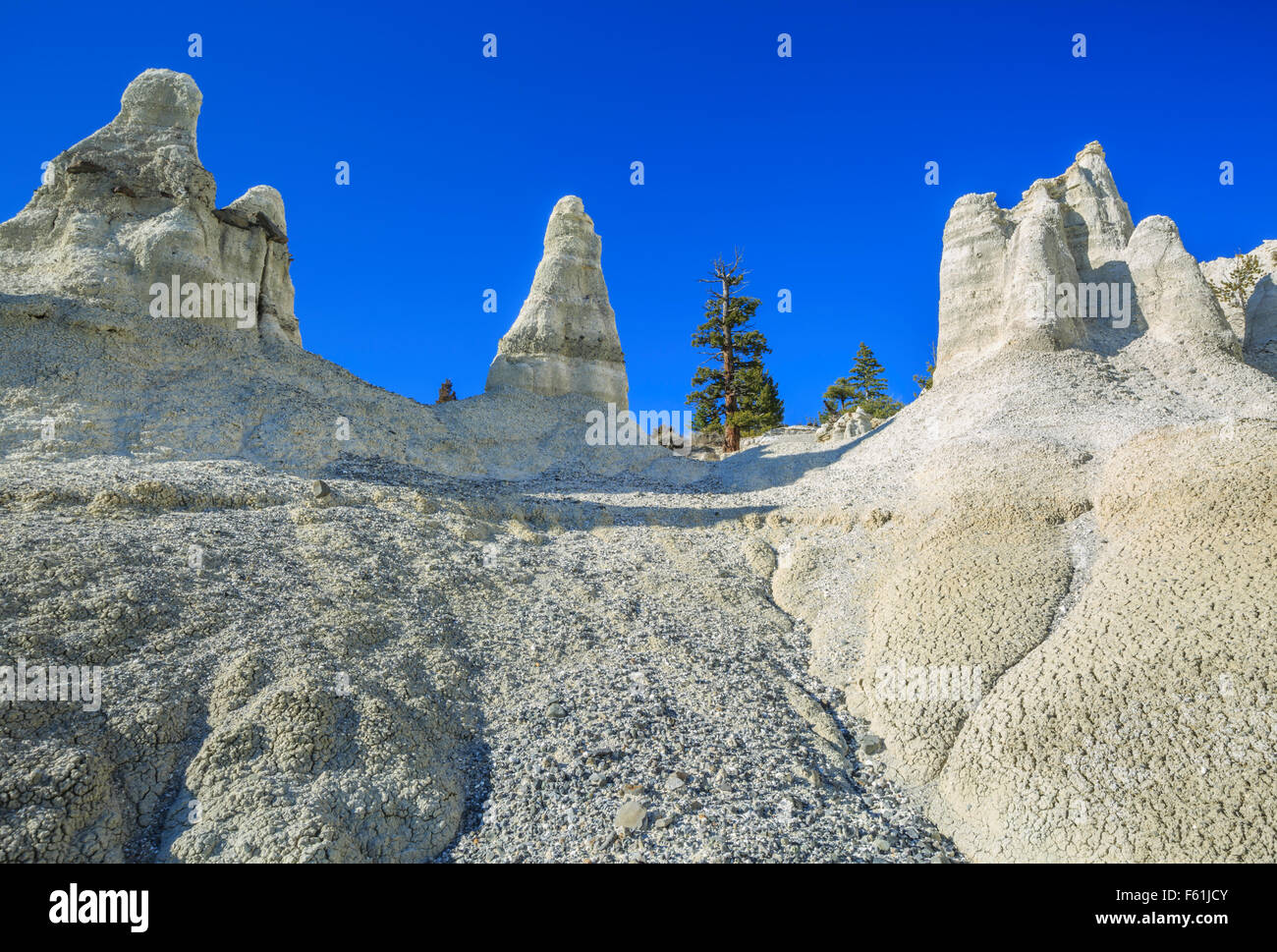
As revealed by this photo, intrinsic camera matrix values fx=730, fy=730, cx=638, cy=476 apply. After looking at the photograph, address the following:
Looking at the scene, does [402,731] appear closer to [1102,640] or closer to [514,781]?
[514,781]

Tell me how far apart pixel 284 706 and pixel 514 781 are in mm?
3075

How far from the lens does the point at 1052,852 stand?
8.17m

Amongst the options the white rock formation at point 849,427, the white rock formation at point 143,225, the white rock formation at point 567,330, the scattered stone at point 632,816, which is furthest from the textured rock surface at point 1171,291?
the white rock formation at point 143,225

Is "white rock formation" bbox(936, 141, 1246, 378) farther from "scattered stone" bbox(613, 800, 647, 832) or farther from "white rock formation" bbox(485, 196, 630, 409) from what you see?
"scattered stone" bbox(613, 800, 647, 832)

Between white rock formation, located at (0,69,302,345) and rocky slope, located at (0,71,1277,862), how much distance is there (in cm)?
14

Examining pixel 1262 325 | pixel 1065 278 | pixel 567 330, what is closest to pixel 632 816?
pixel 1065 278

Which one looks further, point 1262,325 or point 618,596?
point 1262,325

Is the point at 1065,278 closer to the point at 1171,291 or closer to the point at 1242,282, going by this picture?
the point at 1171,291

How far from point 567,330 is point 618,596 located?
675 inches

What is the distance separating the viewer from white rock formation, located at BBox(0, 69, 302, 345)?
21625 mm

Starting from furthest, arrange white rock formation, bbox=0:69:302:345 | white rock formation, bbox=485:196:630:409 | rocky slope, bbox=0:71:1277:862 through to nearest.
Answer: white rock formation, bbox=485:196:630:409 < white rock formation, bbox=0:69:302:345 < rocky slope, bbox=0:71:1277:862

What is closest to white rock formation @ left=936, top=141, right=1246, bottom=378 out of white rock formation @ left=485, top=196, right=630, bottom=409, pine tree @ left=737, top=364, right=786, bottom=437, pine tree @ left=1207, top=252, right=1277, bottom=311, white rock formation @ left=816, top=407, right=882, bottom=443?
pine tree @ left=1207, top=252, right=1277, bottom=311

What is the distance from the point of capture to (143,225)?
2261 cm
